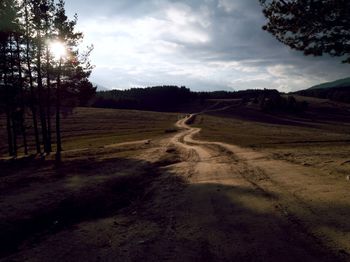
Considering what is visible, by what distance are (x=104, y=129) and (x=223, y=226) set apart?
75943 millimetres

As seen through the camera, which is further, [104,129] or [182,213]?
[104,129]

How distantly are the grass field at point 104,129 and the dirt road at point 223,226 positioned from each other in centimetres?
3800

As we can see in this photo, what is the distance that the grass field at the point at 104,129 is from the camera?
59672 mm

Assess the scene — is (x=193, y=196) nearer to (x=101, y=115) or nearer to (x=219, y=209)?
(x=219, y=209)

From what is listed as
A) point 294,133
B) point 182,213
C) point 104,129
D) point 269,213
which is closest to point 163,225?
point 182,213

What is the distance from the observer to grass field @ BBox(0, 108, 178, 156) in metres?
59.7

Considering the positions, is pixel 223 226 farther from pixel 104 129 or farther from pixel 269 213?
pixel 104 129

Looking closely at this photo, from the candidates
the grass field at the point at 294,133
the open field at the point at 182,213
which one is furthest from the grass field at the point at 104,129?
the open field at the point at 182,213

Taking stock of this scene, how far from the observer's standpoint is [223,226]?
37.5ft

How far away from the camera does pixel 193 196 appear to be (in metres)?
15.6

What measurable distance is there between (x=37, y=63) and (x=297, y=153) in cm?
2571

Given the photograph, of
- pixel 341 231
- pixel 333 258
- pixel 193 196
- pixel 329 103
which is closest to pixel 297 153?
pixel 193 196

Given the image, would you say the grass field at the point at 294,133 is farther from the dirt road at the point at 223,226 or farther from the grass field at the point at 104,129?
the grass field at the point at 104,129

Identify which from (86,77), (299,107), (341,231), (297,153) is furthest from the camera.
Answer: (299,107)
